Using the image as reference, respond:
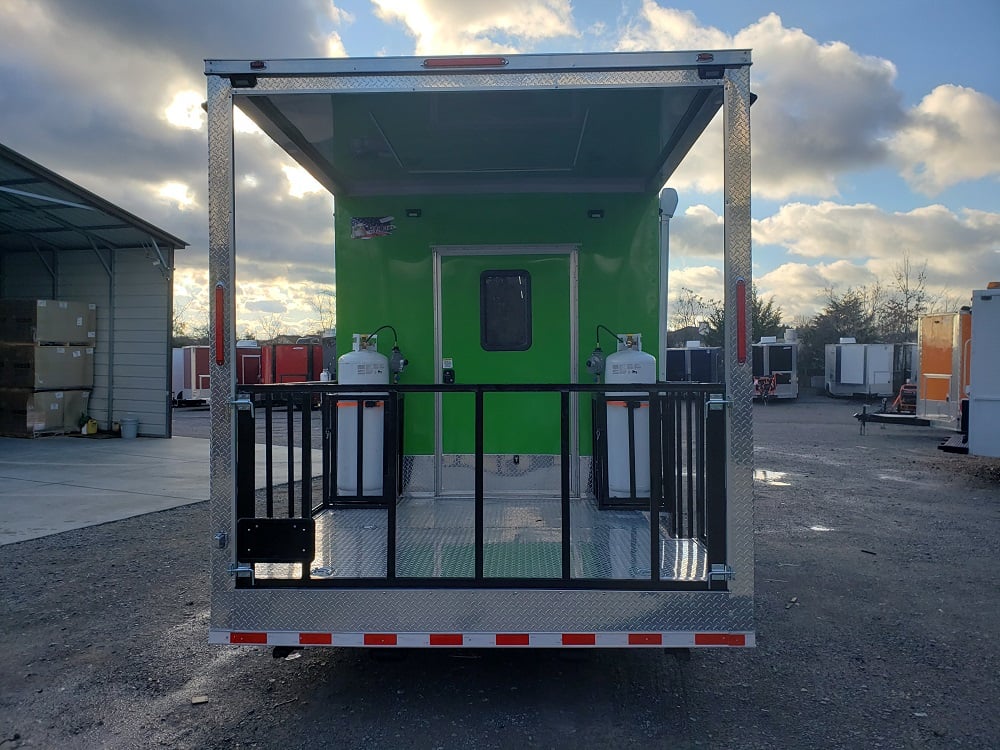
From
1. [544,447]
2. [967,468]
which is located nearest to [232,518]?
[544,447]

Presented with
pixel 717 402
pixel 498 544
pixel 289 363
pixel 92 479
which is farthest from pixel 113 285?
pixel 717 402

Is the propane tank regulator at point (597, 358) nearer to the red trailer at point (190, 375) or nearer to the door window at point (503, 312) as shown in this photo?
the door window at point (503, 312)

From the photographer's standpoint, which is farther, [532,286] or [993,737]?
[532,286]

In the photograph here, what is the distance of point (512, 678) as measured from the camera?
375 centimetres

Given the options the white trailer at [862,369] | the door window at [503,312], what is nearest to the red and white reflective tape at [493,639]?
the door window at [503,312]

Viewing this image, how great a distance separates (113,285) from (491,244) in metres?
12.3

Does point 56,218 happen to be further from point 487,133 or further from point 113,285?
point 487,133

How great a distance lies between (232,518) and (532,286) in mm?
2964

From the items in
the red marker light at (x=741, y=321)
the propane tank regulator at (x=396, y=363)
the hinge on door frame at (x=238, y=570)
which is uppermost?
the red marker light at (x=741, y=321)

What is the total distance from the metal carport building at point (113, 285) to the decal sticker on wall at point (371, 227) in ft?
30.9

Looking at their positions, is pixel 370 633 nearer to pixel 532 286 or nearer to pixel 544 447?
pixel 544 447

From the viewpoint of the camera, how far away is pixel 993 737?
3170 millimetres

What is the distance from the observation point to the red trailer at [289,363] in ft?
82.6

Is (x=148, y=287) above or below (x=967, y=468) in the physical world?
above
